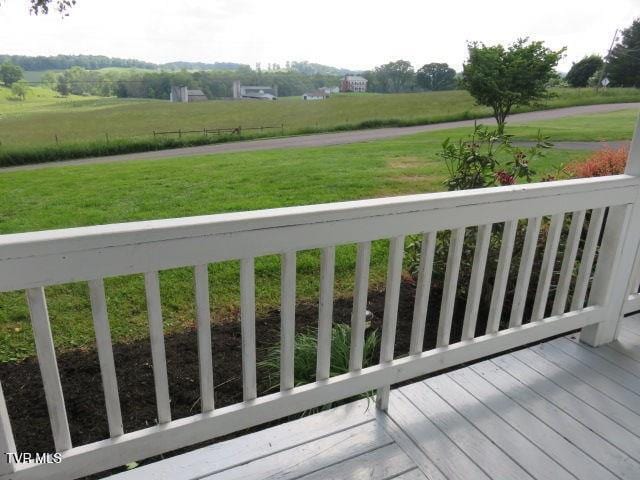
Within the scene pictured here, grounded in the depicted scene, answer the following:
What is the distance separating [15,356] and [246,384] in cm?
152

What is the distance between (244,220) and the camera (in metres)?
1.08

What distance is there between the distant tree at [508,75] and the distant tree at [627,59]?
5.77ft

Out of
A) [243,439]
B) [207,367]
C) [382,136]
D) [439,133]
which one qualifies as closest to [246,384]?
[207,367]

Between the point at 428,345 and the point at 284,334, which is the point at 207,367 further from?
the point at 428,345

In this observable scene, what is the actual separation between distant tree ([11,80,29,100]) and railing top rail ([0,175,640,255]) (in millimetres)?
1015

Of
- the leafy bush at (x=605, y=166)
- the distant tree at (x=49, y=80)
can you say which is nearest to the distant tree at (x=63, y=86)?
the distant tree at (x=49, y=80)

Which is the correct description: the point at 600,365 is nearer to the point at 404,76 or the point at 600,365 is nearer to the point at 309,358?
the point at 309,358

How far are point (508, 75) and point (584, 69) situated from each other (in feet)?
10.8

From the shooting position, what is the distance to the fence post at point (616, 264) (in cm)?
183

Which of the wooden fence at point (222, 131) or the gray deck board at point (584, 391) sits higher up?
the wooden fence at point (222, 131)

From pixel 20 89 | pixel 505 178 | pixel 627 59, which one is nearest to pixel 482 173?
pixel 505 178

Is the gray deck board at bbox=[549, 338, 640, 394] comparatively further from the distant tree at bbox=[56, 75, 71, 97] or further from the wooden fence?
the wooden fence

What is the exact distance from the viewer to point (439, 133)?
7043 mm

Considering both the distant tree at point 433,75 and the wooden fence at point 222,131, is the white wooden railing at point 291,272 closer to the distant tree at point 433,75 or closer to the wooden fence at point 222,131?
the distant tree at point 433,75
